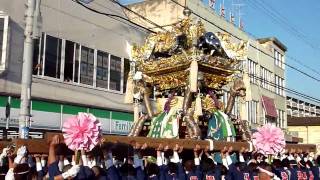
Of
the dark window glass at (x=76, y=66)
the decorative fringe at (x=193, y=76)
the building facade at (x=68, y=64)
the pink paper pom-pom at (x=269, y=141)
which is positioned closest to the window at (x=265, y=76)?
the building facade at (x=68, y=64)

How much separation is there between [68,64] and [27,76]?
26.1 feet

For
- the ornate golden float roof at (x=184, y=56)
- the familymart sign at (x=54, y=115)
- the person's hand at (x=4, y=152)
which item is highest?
the ornate golden float roof at (x=184, y=56)

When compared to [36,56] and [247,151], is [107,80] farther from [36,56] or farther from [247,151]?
[247,151]

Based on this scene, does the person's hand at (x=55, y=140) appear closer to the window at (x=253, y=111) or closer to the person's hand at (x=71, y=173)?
the person's hand at (x=71, y=173)

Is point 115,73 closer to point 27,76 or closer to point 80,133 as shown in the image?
point 27,76

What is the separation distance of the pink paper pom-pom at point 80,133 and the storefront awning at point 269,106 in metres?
27.8

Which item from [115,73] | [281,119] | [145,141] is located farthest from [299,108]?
[145,141]

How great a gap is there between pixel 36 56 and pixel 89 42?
2835 mm

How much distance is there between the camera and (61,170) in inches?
198

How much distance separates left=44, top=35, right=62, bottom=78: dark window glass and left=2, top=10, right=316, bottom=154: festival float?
19.7 ft

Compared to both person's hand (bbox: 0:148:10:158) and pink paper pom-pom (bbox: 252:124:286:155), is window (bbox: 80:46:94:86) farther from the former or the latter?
person's hand (bbox: 0:148:10:158)

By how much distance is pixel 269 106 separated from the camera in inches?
1292

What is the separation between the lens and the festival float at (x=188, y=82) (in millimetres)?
9406

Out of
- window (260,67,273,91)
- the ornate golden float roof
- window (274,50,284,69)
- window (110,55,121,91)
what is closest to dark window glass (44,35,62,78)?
window (110,55,121,91)
